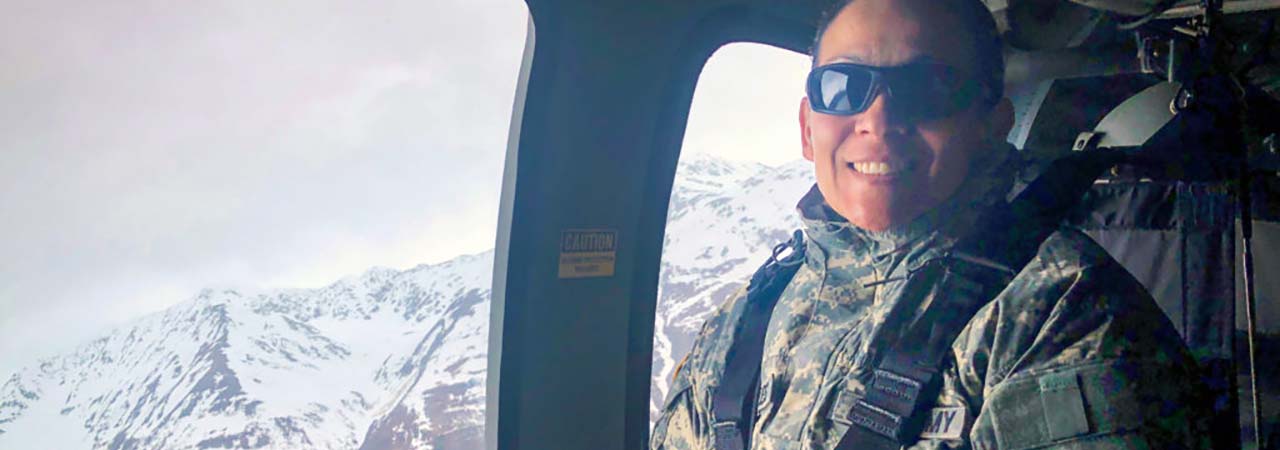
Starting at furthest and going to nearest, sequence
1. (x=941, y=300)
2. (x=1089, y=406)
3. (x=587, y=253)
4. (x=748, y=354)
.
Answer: (x=587, y=253)
(x=748, y=354)
(x=941, y=300)
(x=1089, y=406)

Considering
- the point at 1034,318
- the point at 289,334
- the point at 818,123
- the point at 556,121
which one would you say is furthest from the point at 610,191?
the point at 1034,318

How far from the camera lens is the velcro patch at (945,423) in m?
1.01

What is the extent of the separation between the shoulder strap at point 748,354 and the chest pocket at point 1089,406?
38 cm

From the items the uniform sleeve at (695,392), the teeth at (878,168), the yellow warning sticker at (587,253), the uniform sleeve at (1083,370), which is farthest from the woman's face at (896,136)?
the yellow warning sticker at (587,253)

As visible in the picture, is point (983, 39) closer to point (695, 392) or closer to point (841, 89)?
point (841, 89)

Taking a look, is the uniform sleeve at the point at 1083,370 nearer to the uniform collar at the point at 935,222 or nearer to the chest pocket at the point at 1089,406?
the chest pocket at the point at 1089,406

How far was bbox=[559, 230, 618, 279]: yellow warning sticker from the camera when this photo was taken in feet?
7.45

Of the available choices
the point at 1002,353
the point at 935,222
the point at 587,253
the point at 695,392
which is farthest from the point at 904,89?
the point at 587,253

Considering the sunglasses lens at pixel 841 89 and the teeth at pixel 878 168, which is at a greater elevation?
the sunglasses lens at pixel 841 89

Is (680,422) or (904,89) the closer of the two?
(904,89)

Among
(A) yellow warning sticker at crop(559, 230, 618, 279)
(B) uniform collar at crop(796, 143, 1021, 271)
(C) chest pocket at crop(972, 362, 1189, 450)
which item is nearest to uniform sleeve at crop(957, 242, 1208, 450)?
(C) chest pocket at crop(972, 362, 1189, 450)

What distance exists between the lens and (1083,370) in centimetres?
93

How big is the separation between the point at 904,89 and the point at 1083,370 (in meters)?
0.36

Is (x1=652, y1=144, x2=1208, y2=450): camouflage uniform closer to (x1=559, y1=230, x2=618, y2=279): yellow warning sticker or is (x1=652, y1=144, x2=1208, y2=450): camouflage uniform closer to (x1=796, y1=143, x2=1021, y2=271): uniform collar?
(x1=796, y1=143, x2=1021, y2=271): uniform collar
